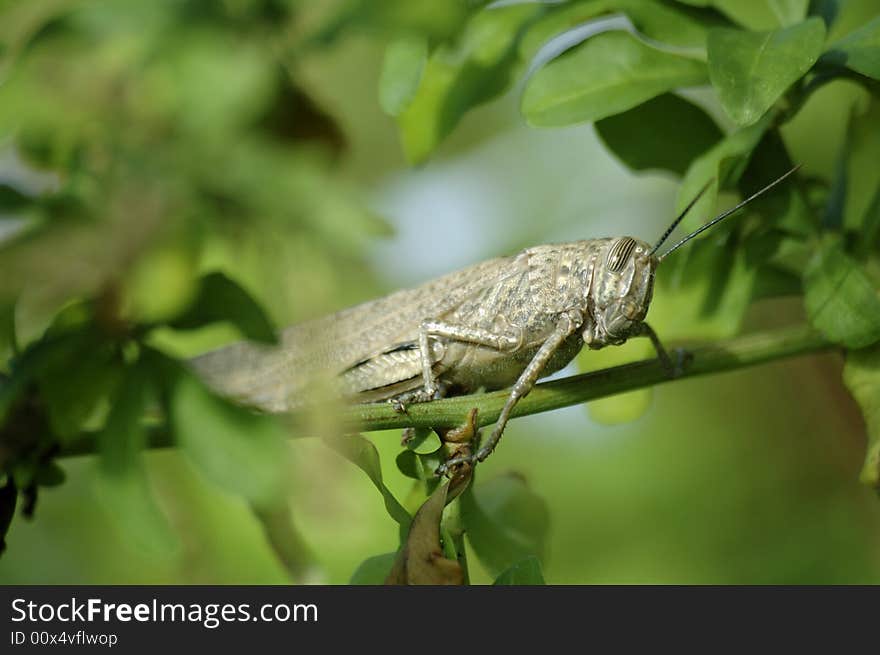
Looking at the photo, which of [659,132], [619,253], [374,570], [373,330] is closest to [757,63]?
[659,132]

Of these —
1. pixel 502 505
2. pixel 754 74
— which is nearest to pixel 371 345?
pixel 502 505

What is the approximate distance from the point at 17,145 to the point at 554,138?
201cm

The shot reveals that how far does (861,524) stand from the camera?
243cm

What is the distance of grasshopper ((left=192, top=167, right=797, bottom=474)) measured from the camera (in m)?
1.72

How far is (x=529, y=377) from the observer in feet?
5.36

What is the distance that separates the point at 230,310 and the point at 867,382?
3.23 ft

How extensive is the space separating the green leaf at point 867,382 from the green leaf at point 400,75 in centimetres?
81

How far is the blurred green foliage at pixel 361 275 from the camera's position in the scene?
612 millimetres

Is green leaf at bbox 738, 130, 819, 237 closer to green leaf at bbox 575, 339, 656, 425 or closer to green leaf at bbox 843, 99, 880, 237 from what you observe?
green leaf at bbox 843, 99, 880, 237

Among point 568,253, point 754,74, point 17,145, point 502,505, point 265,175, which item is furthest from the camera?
point 568,253

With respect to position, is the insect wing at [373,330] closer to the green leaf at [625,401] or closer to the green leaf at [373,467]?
the green leaf at [625,401]

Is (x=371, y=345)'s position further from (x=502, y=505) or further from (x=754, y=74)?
(x=754, y=74)

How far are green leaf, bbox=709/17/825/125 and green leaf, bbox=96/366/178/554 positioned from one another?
75 cm

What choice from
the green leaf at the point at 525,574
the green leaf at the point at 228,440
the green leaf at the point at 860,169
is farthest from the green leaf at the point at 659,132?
the green leaf at the point at 228,440
